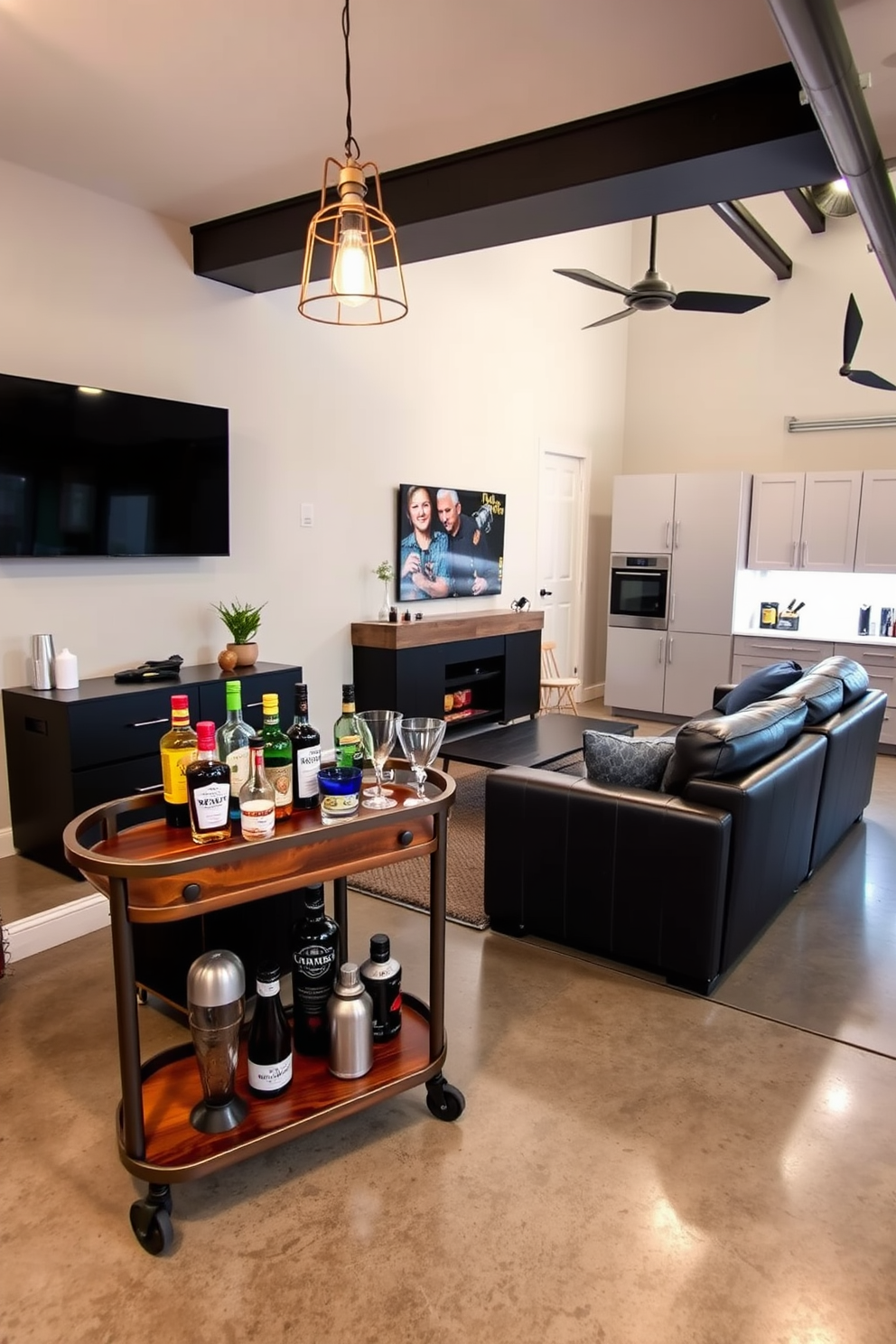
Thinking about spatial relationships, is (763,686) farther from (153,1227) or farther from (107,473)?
(153,1227)

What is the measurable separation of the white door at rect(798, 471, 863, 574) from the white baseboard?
544cm

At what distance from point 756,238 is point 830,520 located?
212cm

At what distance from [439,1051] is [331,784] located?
0.77m

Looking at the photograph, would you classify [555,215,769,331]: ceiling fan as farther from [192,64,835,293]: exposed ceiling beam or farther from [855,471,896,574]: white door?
[855,471,896,574]: white door

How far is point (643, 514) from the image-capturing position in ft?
22.9

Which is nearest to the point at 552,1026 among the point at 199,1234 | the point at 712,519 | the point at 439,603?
the point at 199,1234

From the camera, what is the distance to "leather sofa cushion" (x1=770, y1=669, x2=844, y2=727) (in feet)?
11.8

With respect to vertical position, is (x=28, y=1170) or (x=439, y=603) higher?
(x=439, y=603)

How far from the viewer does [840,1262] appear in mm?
1749

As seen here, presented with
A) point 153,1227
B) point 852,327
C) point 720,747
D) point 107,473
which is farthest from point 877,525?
point 153,1227

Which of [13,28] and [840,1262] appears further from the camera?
[13,28]

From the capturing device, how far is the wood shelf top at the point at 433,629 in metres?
5.25

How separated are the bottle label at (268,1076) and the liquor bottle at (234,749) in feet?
1.97

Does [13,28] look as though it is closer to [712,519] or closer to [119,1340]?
[119,1340]
